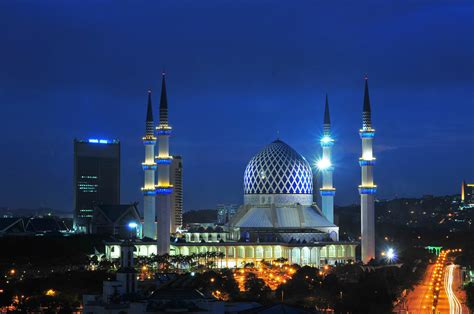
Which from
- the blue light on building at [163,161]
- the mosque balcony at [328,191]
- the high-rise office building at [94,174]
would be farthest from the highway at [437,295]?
the high-rise office building at [94,174]

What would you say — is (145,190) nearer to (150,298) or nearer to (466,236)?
(150,298)

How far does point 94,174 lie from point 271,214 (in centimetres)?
6624

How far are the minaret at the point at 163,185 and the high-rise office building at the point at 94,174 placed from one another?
220 ft

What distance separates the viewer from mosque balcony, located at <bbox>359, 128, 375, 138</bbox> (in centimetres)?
10025

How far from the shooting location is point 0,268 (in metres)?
84.1

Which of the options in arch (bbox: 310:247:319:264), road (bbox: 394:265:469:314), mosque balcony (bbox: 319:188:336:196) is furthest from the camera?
mosque balcony (bbox: 319:188:336:196)

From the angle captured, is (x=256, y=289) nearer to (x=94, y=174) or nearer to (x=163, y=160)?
(x=163, y=160)

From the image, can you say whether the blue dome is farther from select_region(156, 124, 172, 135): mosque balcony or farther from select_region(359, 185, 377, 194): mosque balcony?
select_region(156, 124, 172, 135): mosque balcony

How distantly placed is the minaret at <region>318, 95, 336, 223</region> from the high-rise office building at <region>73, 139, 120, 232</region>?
61481 millimetres

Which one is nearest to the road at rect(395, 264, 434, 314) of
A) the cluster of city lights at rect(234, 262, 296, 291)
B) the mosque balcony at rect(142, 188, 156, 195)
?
the cluster of city lights at rect(234, 262, 296, 291)

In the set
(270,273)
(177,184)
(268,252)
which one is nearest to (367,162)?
(268,252)

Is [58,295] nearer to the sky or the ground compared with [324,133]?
nearer to the ground

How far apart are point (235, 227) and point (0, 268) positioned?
26932mm

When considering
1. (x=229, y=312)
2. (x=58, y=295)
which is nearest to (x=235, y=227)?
(x=58, y=295)
